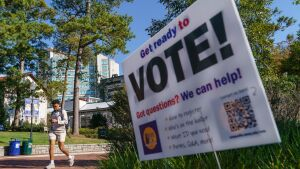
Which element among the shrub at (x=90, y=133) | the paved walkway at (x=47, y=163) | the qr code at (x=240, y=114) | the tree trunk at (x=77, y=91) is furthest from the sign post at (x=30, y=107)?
the qr code at (x=240, y=114)

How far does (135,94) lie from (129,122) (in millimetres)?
5087

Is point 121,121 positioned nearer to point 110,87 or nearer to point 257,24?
point 257,24

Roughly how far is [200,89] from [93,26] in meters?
29.0

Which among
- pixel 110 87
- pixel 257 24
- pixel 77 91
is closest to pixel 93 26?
pixel 77 91

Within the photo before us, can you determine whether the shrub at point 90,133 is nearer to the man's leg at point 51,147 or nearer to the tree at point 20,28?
the tree at point 20,28

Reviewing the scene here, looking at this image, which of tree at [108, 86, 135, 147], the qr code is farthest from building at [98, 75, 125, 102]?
the qr code

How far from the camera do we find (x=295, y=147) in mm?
4391

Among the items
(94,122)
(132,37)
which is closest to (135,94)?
(132,37)

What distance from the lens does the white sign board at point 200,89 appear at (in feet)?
8.49

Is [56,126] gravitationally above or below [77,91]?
below

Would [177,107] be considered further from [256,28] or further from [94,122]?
[94,122]

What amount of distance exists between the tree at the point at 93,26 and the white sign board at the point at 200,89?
27343 millimetres

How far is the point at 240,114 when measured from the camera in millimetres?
2637

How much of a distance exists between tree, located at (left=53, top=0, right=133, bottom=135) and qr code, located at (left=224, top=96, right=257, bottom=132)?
28422mm
